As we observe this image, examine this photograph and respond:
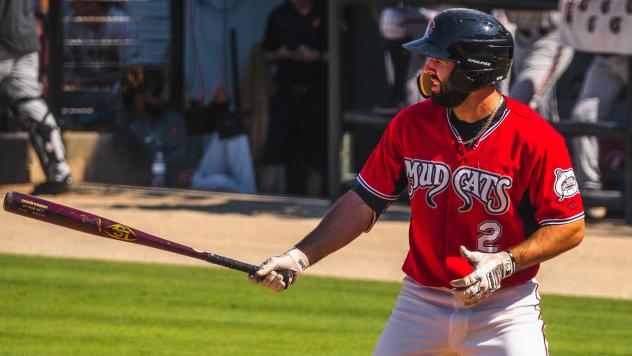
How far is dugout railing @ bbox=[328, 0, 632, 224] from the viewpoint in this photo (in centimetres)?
1057

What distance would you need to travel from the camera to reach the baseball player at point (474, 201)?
4348 mm

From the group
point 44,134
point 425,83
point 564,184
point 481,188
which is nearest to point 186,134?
point 44,134

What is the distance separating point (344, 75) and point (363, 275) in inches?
152

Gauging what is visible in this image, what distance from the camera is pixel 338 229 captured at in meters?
4.68

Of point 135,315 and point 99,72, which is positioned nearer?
point 135,315

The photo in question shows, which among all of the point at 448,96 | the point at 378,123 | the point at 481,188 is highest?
the point at 448,96

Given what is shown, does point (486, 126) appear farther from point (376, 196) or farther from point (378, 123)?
point (378, 123)

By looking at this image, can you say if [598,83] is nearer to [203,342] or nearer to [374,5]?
[374,5]

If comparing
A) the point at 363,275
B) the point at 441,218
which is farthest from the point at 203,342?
the point at 441,218

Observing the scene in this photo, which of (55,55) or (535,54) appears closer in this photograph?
(535,54)

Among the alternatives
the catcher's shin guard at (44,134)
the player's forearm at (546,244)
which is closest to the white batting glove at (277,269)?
the player's forearm at (546,244)

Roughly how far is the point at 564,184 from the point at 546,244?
0.21 metres

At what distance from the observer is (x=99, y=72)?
1445cm

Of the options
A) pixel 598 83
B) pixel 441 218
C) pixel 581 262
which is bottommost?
pixel 581 262
